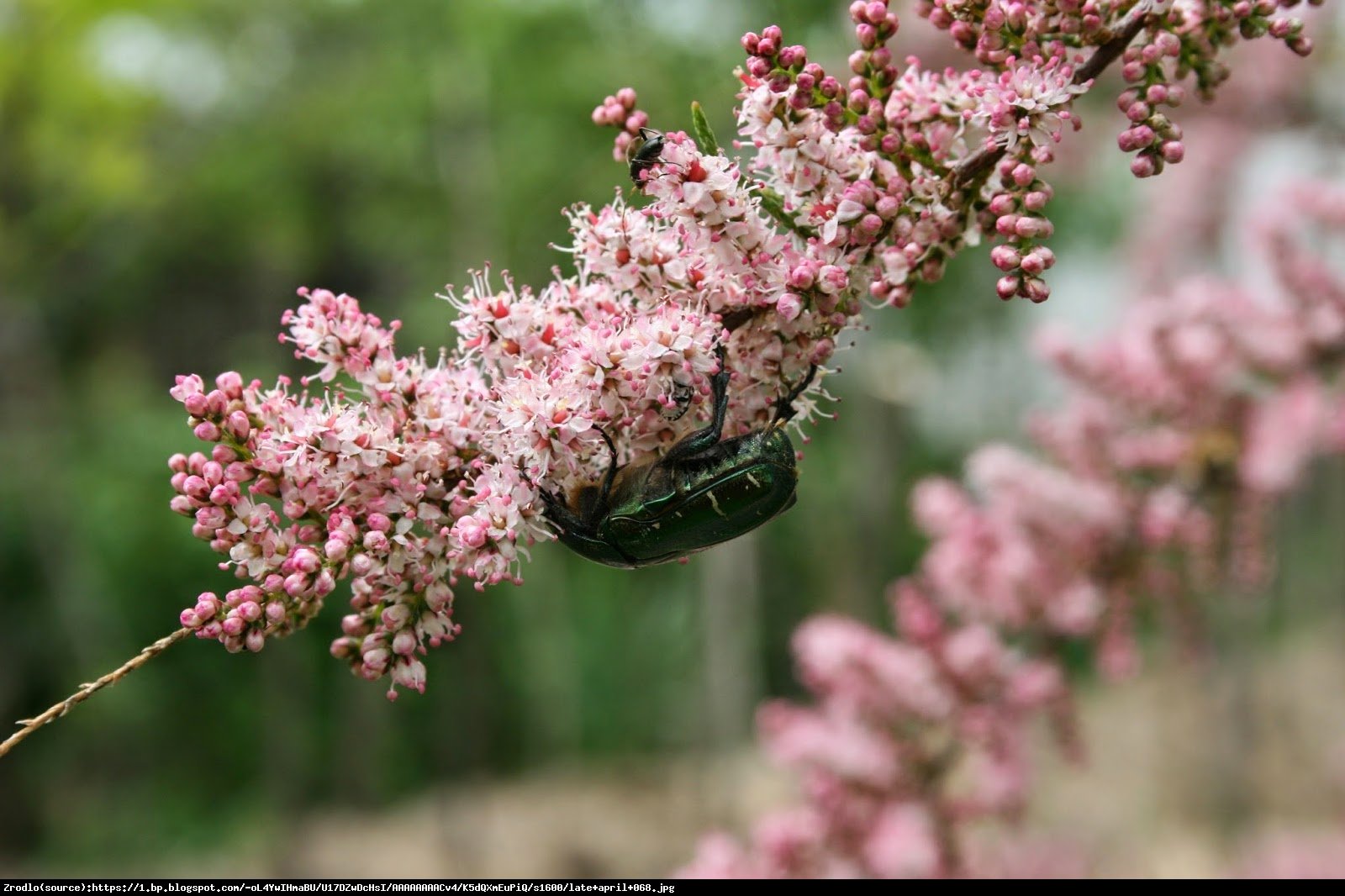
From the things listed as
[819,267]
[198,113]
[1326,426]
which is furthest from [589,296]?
[198,113]

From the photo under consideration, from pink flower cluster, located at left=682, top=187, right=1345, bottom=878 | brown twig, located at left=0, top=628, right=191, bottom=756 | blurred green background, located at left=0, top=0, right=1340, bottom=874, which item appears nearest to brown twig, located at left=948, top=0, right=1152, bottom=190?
brown twig, located at left=0, top=628, right=191, bottom=756

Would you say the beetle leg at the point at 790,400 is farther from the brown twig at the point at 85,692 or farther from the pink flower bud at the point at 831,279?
→ the brown twig at the point at 85,692

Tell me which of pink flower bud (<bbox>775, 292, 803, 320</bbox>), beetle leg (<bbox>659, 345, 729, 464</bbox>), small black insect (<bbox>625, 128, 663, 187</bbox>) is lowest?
beetle leg (<bbox>659, 345, 729, 464</bbox>)

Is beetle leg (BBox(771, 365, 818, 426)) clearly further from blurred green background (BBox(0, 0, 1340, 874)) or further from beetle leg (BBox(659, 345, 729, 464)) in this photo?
blurred green background (BBox(0, 0, 1340, 874))

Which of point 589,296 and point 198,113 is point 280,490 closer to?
point 589,296

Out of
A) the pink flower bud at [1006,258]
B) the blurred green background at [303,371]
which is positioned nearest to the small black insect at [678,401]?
the pink flower bud at [1006,258]

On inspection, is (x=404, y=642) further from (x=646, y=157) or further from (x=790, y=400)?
(x=646, y=157)
